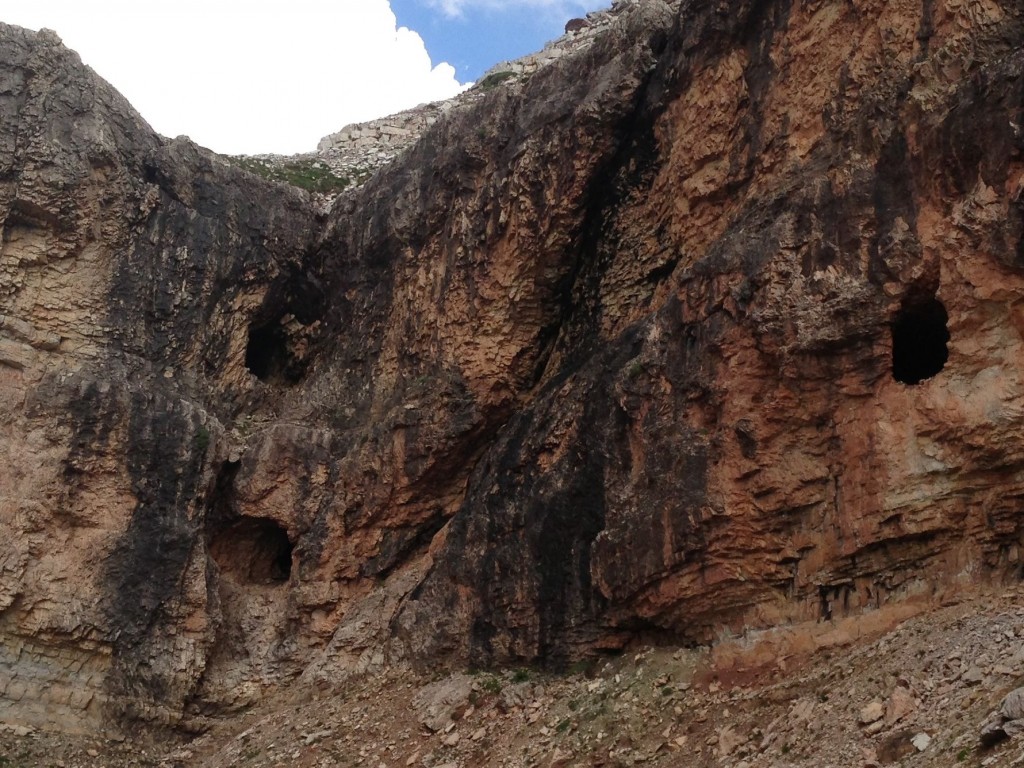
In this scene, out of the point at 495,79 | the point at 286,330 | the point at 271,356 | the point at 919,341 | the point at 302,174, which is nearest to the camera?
the point at 919,341

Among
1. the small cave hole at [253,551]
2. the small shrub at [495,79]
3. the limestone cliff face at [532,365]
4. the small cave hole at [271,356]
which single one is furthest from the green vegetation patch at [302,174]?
the small cave hole at [253,551]

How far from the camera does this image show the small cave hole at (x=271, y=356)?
25.3 m

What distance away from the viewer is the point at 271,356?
25.6 metres

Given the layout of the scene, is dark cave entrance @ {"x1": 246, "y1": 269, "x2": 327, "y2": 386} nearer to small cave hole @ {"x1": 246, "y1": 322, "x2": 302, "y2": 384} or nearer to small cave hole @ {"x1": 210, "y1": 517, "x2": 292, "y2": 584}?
small cave hole @ {"x1": 246, "y1": 322, "x2": 302, "y2": 384}

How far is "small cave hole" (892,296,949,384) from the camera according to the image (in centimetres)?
1409

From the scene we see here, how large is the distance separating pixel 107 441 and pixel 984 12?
16.9m

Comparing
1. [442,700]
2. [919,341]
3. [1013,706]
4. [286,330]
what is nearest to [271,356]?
[286,330]

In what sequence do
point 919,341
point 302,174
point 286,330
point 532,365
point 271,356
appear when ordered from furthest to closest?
1. point 302,174
2. point 271,356
3. point 286,330
4. point 532,365
5. point 919,341

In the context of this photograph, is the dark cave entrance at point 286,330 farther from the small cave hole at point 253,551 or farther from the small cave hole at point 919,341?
the small cave hole at point 919,341

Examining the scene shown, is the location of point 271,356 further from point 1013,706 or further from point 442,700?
point 1013,706

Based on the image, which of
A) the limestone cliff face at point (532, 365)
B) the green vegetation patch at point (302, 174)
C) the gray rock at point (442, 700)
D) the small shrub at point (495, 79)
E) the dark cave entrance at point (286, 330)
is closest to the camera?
the limestone cliff face at point (532, 365)

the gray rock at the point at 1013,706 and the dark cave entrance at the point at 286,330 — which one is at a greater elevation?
the dark cave entrance at the point at 286,330

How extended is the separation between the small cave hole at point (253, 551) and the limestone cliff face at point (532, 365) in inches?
2.9

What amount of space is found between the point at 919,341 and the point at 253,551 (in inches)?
568
